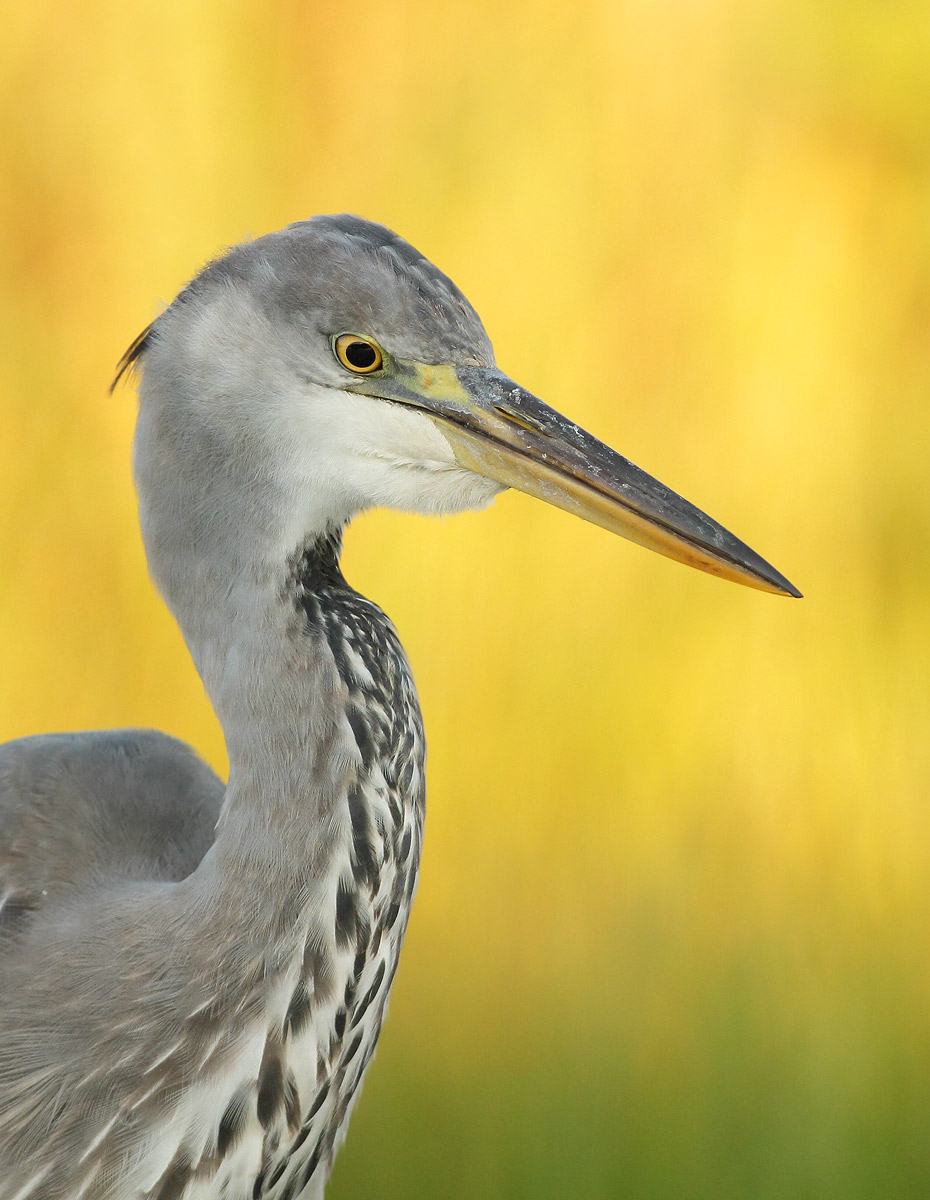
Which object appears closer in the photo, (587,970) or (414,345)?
(414,345)

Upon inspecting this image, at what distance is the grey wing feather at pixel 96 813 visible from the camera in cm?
102

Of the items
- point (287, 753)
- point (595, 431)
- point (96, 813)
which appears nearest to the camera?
point (287, 753)

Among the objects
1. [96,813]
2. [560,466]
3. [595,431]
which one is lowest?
[96,813]

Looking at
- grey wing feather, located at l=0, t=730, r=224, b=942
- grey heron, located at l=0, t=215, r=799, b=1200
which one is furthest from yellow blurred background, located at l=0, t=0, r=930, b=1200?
grey heron, located at l=0, t=215, r=799, b=1200

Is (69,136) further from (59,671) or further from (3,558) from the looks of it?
(59,671)

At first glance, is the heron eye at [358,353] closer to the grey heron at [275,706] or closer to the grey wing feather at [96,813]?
the grey heron at [275,706]

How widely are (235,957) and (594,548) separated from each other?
1.22 m

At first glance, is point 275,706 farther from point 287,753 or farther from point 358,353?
point 358,353

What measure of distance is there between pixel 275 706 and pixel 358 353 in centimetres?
25

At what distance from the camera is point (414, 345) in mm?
930

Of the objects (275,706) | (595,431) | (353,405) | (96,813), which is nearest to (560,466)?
(353,405)

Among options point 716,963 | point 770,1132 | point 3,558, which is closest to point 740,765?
point 716,963

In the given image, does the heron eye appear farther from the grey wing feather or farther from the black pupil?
the grey wing feather

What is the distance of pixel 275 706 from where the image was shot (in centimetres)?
92
